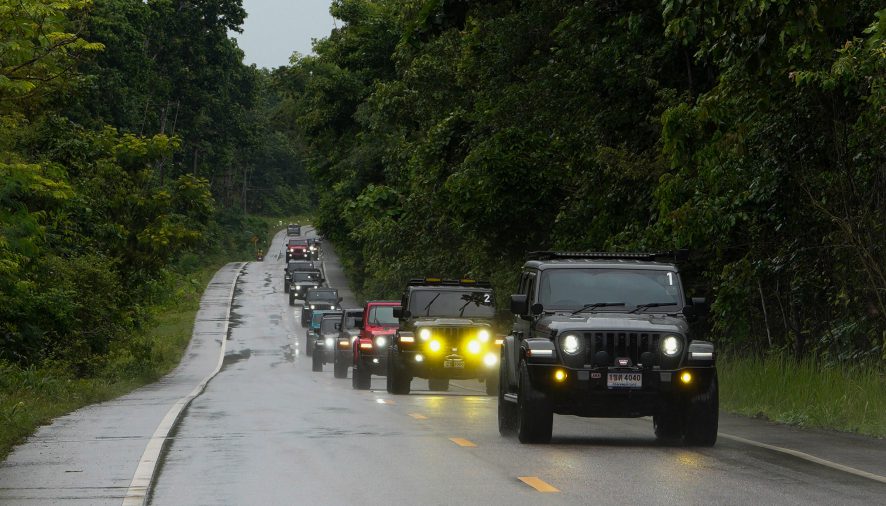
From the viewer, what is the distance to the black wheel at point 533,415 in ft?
50.9

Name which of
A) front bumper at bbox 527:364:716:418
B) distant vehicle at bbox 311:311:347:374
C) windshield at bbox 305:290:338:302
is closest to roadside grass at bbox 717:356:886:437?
front bumper at bbox 527:364:716:418

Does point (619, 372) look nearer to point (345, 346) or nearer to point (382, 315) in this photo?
point (382, 315)

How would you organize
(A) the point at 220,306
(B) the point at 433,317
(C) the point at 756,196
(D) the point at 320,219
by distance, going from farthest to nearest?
(A) the point at 220,306, (D) the point at 320,219, (B) the point at 433,317, (C) the point at 756,196

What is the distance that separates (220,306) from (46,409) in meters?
70.5

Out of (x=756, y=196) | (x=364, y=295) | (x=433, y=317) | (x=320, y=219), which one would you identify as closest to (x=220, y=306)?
(x=364, y=295)

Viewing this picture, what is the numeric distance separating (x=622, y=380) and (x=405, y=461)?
2.70 meters

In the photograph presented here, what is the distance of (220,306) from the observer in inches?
3654

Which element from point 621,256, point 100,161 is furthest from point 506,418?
point 100,161

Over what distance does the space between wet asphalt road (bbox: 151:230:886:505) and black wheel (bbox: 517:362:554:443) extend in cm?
23

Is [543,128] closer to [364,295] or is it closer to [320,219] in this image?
[320,219]

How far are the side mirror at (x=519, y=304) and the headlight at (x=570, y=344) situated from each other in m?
1.18

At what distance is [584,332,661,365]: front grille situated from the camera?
50.6 ft

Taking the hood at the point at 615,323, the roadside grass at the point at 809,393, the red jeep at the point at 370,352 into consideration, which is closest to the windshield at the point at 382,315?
the red jeep at the point at 370,352

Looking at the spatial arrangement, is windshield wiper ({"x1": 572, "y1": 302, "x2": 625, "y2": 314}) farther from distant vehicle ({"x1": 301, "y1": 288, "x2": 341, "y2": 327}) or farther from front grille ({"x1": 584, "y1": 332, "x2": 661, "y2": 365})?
distant vehicle ({"x1": 301, "y1": 288, "x2": 341, "y2": 327})
